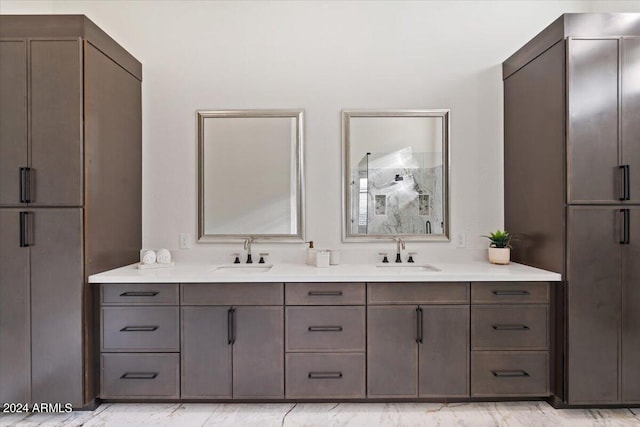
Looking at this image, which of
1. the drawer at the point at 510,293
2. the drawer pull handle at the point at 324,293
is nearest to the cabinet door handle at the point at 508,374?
the drawer at the point at 510,293

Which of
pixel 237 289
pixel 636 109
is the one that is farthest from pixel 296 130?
pixel 636 109

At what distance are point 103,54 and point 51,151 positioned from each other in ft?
2.36

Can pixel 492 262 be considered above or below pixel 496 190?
below

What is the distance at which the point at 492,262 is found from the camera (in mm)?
2662

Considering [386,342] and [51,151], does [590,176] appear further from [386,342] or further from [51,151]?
[51,151]

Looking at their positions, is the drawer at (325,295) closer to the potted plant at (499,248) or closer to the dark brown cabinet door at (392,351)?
the dark brown cabinet door at (392,351)

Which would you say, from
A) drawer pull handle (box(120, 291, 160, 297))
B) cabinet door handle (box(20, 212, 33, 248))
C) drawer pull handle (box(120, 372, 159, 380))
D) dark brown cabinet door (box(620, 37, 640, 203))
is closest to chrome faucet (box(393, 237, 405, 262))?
dark brown cabinet door (box(620, 37, 640, 203))

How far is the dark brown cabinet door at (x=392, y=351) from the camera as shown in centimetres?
223

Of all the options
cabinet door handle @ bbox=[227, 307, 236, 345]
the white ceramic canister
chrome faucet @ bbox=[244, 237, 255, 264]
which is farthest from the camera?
chrome faucet @ bbox=[244, 237, 255, 264]

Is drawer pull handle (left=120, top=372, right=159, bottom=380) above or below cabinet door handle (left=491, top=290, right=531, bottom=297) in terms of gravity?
below

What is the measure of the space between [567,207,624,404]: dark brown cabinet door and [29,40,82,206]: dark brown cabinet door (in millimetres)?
3010

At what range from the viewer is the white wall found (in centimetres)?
283

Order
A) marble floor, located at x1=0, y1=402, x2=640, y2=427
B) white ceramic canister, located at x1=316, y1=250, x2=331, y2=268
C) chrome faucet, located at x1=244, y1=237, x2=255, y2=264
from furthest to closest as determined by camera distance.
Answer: chrome faucet, located at x1=244, y1=237, x2=255, y2=264 → white ceramic canister, located at x1=316, y1=250, x2=331, y2=268 → marble floor, located at x1=0, y1=402, x2=640, y2=427

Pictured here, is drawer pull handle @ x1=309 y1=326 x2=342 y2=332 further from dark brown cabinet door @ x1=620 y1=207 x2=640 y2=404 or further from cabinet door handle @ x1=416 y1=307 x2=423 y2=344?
dark brown cabinet door @ x1=620 y1=207 x2=640 y2=404
